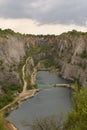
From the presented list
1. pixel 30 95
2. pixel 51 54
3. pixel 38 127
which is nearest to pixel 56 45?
pixel 51 54

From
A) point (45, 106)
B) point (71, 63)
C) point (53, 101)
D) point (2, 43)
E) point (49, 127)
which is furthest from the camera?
point (71, 63)

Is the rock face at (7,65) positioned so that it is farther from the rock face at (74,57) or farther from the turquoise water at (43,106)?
the rock face at (74,57)

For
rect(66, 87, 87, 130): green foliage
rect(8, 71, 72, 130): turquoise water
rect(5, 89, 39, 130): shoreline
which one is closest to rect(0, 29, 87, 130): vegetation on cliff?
rect(66, 87, 87, 130): green foliage

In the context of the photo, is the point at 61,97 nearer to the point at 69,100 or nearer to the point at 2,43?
the point at 69,100

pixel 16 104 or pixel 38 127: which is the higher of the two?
pixel 38 127

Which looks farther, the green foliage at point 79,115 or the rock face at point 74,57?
the rock face at point 74,57

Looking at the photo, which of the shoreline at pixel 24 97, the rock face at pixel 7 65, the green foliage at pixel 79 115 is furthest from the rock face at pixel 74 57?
the green foliage at pixel 79 115

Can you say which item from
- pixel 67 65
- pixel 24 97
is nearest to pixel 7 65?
pixel 24 97
